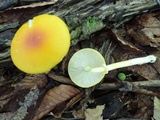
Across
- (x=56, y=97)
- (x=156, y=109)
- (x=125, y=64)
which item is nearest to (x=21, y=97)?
(x=56, y=97)

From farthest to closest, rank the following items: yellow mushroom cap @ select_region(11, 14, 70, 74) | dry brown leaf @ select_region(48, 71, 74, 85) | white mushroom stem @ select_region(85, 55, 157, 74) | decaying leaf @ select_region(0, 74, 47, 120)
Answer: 1. dry brown leaf @ select_region(48, 71, 74, 85)
2. decaying leaf @ select_region(0, 74, 47, 120)
3. white mushroom stem @ select_region(85, 55, 157, 74)
4. yellow mushroom cap @ select_region(11, 14, 70, 74)

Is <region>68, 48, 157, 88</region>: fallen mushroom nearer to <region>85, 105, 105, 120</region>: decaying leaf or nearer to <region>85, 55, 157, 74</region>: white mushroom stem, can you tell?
<region>85, 55, 157, 74</region>: white mushroom stem

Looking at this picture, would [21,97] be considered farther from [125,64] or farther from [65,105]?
[125,64]

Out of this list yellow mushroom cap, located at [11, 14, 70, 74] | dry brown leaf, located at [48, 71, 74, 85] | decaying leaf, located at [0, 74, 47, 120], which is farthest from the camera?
dry brown leaf, located at [48, 71, 74, 85]

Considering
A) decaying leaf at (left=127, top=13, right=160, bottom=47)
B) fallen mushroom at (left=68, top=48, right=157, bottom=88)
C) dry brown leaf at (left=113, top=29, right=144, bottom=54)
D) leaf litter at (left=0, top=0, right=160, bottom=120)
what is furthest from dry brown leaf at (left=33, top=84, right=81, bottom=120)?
decaying leaf at (left=127, top=13, right=160, bottom=47)

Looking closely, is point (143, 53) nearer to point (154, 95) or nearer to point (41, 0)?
point (154, 95)

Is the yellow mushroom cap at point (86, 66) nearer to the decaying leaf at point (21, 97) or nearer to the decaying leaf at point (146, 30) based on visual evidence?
the decaying leaf at point (21, 97)
